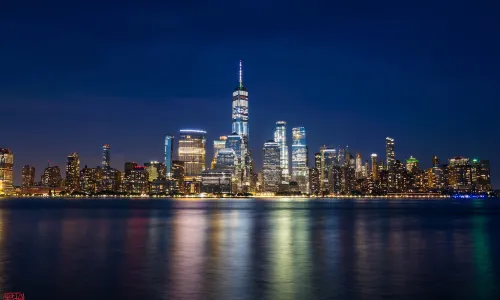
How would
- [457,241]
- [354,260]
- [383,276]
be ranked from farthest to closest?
[457,241], [354,260], [383,276]

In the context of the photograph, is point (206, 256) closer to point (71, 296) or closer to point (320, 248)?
point (320, 248)

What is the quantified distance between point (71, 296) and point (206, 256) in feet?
48.1

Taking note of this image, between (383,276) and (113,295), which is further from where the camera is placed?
(383,276)

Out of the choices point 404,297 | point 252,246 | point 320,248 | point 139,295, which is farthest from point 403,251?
point 139,295

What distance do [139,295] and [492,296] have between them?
51.5ft

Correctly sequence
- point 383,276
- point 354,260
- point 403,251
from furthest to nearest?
1. point 403,251
2. point 354,260
3. point 383,276

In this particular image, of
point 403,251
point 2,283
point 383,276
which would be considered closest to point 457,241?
point 403,251

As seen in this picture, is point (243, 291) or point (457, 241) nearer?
point (243, 291)

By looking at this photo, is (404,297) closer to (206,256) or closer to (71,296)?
(71,296)

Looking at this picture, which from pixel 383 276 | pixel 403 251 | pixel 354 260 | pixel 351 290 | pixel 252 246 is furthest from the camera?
pixel 252 246

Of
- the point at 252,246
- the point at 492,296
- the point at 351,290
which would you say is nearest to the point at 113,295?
the point at 351,290

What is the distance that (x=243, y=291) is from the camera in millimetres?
23750

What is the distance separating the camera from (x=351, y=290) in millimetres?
24484

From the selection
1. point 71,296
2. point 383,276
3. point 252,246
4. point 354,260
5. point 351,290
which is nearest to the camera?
point 71,296
